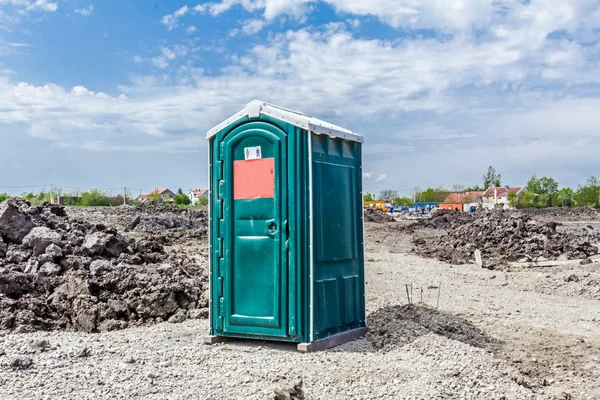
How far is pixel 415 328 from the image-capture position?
6.99m

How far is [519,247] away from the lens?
19.7 m

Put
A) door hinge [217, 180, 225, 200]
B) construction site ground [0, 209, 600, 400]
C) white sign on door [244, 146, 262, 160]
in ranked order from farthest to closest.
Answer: door hinge [217, 180, 225, 200] → white sign on door [244, 146, 262, 160] → construction site ground [0, 209, 600, 400]

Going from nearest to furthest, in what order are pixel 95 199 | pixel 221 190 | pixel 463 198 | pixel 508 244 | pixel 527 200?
pixel 221 190, pixel 508 244, pixel 95 199, pixel 527 200, pixel 463 198

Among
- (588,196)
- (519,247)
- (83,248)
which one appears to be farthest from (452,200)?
(83,248)

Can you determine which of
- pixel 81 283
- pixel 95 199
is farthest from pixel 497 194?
pixel 81 283

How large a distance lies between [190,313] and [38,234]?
10.1ft

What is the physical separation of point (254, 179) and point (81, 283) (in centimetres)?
332

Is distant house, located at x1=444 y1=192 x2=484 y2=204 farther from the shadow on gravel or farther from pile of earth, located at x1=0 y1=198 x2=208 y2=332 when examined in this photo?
the shadow on gravel

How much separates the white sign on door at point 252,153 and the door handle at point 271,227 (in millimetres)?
661

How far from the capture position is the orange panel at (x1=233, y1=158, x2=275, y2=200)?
6.50 meters

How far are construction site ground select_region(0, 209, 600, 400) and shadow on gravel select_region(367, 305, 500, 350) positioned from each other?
0.06ft

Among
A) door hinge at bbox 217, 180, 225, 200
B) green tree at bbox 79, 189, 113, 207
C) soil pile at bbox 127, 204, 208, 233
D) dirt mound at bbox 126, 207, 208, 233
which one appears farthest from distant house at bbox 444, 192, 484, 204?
door hinge at bbox 217, 180, 225, 200

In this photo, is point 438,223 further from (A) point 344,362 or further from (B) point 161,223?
(A) point 344,362

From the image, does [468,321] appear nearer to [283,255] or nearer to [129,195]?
[283,255]
